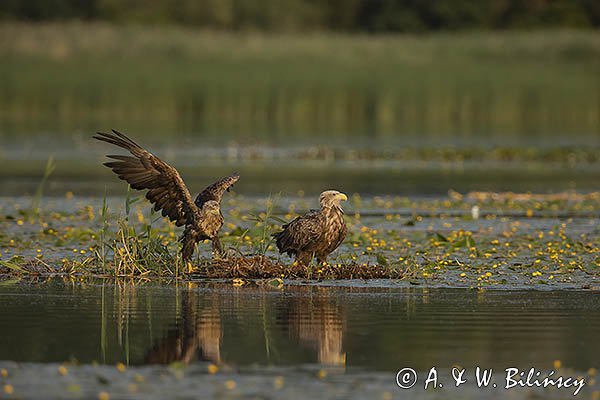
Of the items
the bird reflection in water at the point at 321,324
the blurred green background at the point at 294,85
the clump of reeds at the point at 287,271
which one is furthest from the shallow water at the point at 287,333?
the blurred green background at the point at 294,85

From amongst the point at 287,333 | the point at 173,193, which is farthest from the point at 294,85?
the point at 287,333

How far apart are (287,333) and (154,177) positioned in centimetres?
364

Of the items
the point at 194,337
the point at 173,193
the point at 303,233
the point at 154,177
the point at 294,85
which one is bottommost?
the point at 194,337

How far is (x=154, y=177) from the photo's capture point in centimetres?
1441

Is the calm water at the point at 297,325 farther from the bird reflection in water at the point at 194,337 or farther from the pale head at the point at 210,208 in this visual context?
the pale head at the point at 210,208

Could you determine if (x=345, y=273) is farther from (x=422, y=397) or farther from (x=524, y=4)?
(x=524, y=4)

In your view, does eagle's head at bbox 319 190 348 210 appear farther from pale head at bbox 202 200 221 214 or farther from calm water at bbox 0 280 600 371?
pale head at bbox 202 200 221 214

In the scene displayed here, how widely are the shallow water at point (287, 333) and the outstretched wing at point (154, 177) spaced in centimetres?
81

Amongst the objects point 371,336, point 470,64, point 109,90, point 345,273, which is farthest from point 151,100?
point 371,336

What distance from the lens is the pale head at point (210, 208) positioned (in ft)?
46.7

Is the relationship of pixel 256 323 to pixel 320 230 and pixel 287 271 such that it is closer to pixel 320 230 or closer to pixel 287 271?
pixel 320 230

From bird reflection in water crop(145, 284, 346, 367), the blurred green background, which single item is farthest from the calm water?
the blurred green background

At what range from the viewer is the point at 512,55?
53594 mm

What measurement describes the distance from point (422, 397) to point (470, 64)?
44.1m
